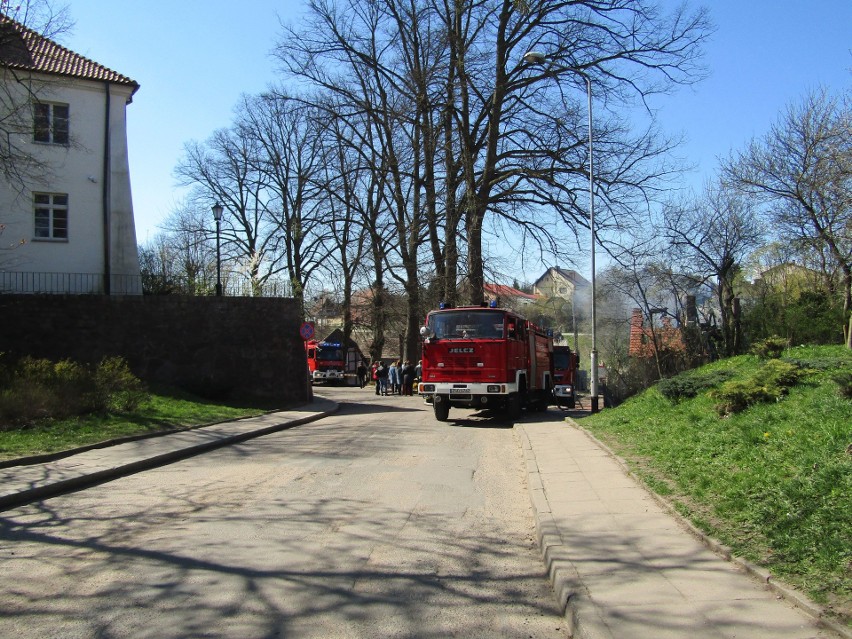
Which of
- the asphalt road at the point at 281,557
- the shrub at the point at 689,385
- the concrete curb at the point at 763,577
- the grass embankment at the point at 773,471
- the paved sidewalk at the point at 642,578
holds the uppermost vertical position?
the shrub at the point at 689,385

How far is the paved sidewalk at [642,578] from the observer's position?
13.4 ft

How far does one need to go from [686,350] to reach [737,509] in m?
18.4

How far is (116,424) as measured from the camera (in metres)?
15.2

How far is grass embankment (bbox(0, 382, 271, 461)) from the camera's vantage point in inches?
481

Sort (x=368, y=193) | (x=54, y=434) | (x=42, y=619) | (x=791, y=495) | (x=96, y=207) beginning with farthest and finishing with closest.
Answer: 1. (x=368, y=193)
2. (x=96, y=207)
3. (x=54, y=434)
4. (x=791, y=495)
5. (x=42, y=619)

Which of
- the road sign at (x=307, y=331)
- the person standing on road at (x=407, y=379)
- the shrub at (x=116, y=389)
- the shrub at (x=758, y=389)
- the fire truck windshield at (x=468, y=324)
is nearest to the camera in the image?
the shrub at (x=758, y=389)

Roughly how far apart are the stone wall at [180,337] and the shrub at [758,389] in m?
17.2

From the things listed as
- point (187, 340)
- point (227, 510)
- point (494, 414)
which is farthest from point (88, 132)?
point (227, 510)

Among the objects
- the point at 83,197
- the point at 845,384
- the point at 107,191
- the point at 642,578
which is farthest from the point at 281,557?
the point at 107,191

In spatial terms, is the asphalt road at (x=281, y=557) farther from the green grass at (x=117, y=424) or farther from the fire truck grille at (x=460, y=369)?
the fire truck grille at (x=460, y=369)

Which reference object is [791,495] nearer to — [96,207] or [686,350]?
[686,350]

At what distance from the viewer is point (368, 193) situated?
41.1 metres

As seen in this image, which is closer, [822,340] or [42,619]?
[42,619]

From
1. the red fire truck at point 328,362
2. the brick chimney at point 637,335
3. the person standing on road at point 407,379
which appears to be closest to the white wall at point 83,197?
the person standing on road at point 407,379
